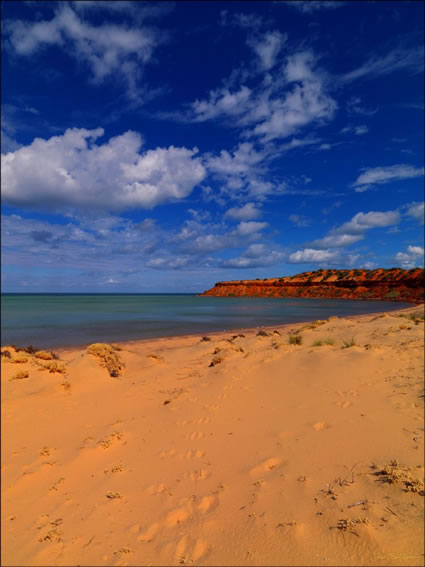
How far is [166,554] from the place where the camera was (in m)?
3.57

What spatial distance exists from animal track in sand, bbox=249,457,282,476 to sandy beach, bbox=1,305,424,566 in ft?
0.10

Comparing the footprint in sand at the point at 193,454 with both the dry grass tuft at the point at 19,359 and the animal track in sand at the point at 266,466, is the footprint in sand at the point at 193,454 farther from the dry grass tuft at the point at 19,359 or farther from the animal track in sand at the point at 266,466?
the dry grass tuft at the point at 19,359

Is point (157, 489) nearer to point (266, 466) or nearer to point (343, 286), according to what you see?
point (266, 466)

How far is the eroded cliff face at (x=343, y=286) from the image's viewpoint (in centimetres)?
7962

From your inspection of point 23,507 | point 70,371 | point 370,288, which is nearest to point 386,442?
point 23,507

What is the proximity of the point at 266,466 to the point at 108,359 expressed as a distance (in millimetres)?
8089

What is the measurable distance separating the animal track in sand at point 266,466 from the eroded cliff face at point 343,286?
6774cm

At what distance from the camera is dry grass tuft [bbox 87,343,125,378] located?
11.4m

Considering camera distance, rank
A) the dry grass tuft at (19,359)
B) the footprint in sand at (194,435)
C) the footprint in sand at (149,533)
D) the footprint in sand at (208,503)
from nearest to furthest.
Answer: the footprint in sand at (149,533)
the footprint in sand at (208,503)
the footprint in sand at (194,435)
the dry grass tuft at (19,359)

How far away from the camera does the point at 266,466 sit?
5.18m

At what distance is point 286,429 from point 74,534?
4.02 metres

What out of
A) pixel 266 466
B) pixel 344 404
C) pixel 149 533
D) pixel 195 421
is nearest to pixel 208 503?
pixel 149 533

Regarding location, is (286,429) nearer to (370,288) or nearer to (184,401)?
(184,401)

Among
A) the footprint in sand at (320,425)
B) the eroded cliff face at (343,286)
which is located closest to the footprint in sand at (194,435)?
the footprint in sand at (320,425)
